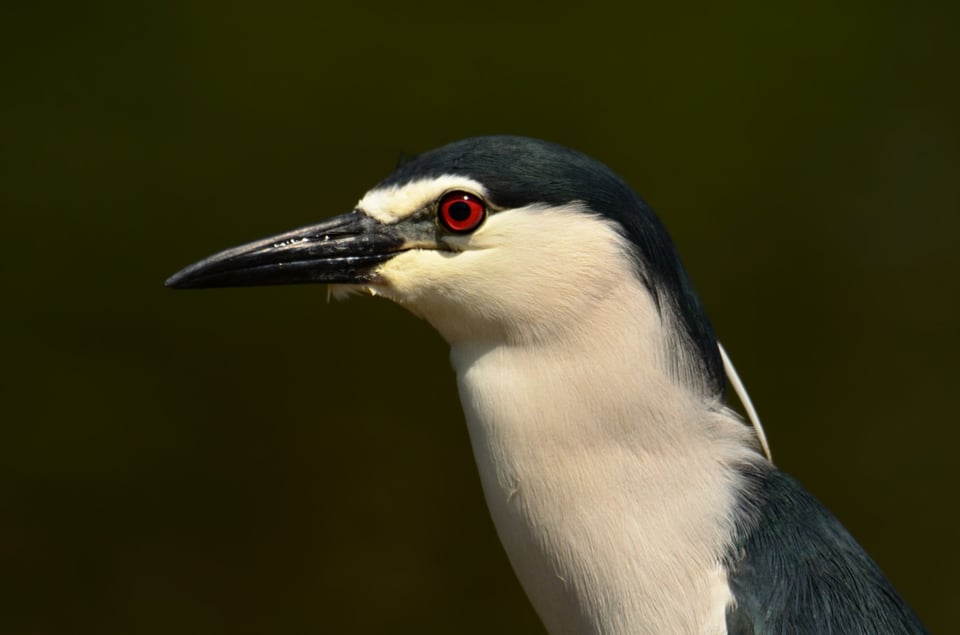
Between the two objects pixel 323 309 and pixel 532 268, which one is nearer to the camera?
pixel 532 268

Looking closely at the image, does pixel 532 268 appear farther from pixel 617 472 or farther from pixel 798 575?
pixel 798 575

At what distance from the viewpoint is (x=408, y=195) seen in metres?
1.55

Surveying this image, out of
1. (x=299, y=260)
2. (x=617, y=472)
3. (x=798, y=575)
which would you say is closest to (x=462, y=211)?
(x=299, y=260)

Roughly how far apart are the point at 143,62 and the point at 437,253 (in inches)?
105

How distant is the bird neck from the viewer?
1510 mm

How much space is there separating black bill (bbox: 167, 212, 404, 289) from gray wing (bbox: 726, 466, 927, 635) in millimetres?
512

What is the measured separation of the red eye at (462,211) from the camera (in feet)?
5.02

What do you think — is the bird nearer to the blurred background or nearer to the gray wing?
the gray wing

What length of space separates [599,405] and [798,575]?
0.29 m

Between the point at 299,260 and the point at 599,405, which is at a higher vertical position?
the point at 299,260

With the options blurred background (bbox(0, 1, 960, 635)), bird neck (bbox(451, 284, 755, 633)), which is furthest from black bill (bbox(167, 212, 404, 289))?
blurred background (bbox(0, 1, 960, 635))

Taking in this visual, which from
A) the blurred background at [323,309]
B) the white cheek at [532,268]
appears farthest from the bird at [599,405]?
the blurred background at [323,309]

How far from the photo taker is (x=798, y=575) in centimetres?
152

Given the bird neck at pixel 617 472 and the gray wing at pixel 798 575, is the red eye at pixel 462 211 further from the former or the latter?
the gray wing at pixel 798 575
